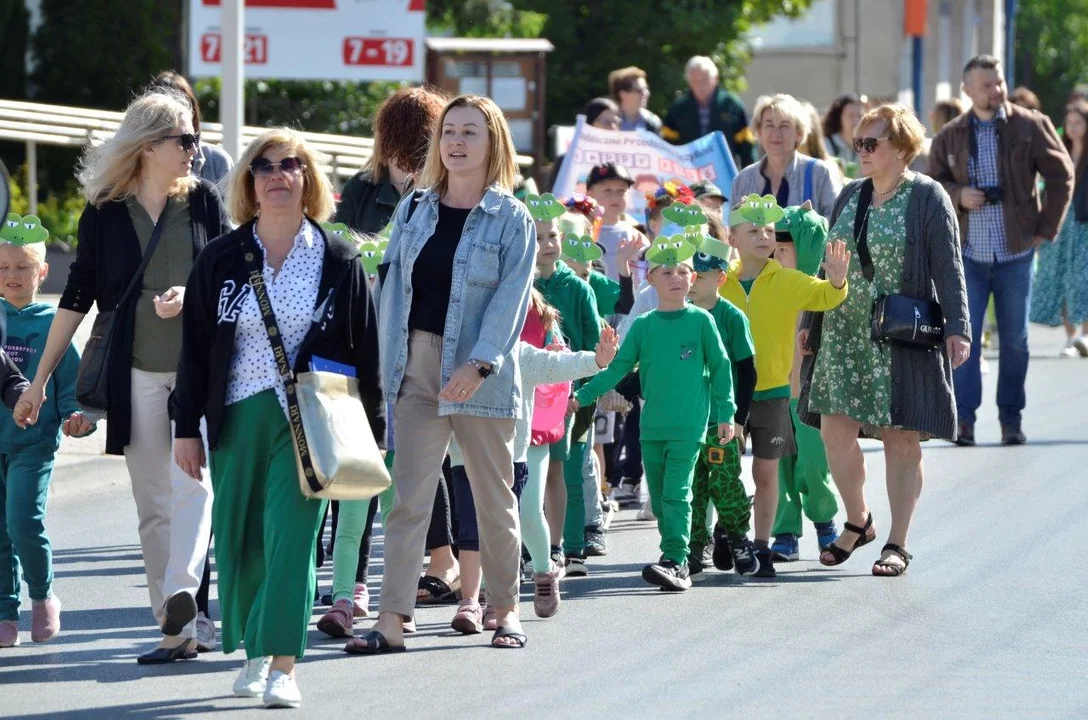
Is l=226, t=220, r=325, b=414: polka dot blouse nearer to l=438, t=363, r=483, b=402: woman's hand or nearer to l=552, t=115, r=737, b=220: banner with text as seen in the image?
l=438, t=363, r=483, b=402: woman's hand

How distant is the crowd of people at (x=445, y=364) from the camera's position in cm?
665

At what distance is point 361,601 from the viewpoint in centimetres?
834

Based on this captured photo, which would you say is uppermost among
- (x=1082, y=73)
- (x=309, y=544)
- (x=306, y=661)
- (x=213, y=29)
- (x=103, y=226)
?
(x=1082, y=73)

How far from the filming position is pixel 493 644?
300 inches

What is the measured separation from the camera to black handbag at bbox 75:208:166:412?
7.25 meters

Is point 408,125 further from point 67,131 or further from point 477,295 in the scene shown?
point 67,131

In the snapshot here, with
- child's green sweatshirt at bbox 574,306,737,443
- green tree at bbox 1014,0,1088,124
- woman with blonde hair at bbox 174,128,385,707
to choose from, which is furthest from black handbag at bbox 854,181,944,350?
green tree at bbox 1014,0,1088,124

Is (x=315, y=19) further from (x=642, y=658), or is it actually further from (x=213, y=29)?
(x=642, y=658)

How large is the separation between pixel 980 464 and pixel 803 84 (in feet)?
122

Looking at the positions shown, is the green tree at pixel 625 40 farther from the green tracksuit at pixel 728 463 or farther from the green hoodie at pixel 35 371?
the green hoodie at pixel 35 371

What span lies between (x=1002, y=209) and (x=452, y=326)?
23.5ft

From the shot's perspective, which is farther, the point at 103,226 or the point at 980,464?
the point at 980,464

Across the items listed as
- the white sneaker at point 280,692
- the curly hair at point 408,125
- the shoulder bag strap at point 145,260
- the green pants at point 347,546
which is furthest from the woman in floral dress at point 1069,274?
the white sneaker at point 280,692

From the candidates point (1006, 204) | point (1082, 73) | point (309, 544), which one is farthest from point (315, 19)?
point (1082, 73)
